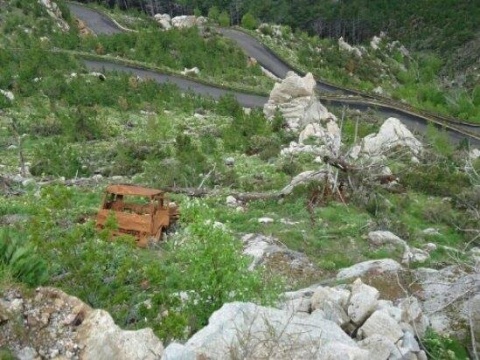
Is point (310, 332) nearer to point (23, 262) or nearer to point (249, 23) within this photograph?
point (23, 262)

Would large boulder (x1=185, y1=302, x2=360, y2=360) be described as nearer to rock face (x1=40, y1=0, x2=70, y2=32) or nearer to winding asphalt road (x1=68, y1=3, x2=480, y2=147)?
winding asphalt road (x1=68, y1=3, x2=480, y2=147)

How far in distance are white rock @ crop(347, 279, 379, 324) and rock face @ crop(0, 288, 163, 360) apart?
259 centimetres

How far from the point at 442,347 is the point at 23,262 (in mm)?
4829

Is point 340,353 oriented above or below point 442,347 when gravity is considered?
above

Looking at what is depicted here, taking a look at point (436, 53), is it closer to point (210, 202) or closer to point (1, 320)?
point (210, 202)

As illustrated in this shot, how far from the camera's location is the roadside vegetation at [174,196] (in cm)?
702

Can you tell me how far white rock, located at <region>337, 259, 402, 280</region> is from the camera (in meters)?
9.42

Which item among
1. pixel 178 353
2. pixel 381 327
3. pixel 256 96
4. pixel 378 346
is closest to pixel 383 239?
pixel 381 327

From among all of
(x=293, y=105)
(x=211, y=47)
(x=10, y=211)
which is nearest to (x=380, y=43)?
(x=211, y=47)

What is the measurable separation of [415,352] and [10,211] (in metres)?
8.15

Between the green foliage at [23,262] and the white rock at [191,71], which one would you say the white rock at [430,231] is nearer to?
the green foliage at [23,262]

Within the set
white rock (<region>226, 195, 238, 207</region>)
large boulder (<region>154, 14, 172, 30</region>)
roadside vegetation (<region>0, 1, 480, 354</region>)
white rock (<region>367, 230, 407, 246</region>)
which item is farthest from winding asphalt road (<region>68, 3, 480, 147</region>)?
white rock (<region>367, 230, 407, 246</region>)

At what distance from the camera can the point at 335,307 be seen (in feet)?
23.8

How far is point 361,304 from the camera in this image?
736 cm
